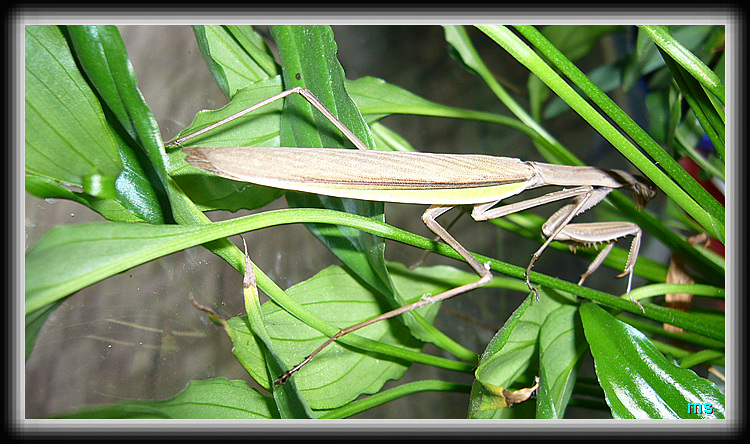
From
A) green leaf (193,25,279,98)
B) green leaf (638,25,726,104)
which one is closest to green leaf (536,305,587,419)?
green leaf (638,25,726,104)

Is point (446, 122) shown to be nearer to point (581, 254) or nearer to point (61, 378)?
point (581, 254)

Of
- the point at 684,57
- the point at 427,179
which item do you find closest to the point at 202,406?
the point at 427,179

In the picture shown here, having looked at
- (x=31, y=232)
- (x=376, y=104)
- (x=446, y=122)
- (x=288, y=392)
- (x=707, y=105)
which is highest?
(x=446, y=122)

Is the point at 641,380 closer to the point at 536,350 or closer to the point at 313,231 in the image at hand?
the point at 536,350

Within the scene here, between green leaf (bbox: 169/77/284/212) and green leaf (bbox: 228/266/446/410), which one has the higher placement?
green leaf (bbox: 169/77/284/212)

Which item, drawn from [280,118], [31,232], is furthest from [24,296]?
[280,118]

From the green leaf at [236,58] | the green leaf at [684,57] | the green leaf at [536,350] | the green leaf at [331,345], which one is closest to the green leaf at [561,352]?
the green leaf at [536,350]

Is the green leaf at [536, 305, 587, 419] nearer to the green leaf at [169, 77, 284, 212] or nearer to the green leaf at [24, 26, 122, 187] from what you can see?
the green leaf at [169, 77, 284, 212]
